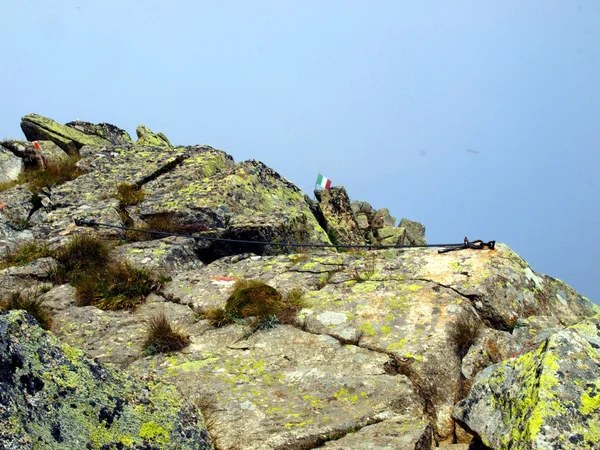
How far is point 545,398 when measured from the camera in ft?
12.6

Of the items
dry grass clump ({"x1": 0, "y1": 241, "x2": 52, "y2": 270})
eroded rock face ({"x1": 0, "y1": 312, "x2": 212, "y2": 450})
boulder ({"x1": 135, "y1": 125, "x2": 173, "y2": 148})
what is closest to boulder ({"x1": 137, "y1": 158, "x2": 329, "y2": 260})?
dry grass clump ({"x1": 0, "y1": 241, "x2": 52, "y2": 270})

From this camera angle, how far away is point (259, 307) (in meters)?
7.85

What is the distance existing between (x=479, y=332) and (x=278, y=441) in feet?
11.3

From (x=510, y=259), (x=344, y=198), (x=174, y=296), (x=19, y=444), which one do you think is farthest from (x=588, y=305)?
(x=344, y=198)

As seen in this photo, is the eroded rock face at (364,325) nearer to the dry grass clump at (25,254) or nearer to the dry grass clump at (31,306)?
the dry grass clump at (31,306)

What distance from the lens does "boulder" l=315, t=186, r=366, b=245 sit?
15.1 meters

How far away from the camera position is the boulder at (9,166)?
14937mm

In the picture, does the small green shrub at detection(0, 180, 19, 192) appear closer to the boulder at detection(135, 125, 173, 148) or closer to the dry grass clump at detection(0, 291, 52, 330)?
the dry grass clump at detection(0, 291, 52, 330)

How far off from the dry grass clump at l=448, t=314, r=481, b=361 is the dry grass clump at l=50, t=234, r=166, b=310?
534 centimetres

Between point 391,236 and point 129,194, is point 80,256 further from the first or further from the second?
point 391,236

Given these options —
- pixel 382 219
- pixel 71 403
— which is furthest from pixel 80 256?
pixel 382 219

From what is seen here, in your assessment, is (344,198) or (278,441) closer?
(278,441)

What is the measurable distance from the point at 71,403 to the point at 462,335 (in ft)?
16.0

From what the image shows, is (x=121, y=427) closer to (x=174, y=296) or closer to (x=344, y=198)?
(x=174, y=296)
